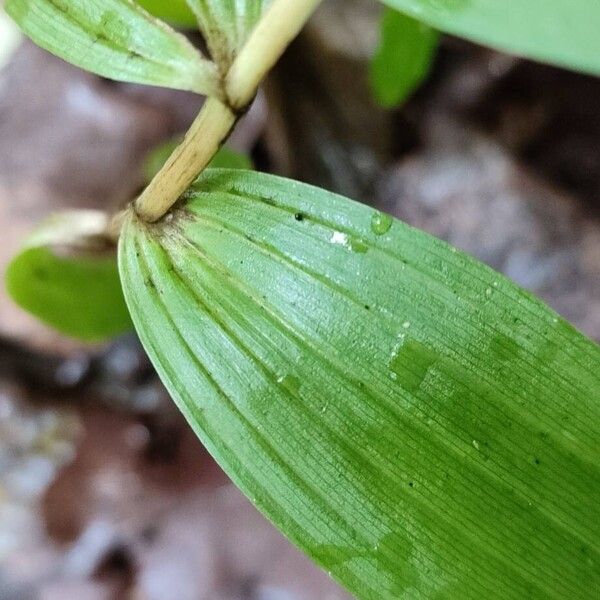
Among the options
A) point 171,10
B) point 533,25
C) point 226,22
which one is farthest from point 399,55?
point 533,25

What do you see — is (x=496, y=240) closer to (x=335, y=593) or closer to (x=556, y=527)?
(x=335, y=593)

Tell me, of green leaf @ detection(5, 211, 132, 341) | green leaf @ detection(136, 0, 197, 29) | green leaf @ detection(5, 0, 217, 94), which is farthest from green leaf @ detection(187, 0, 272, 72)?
green leaf @ detection(5, 211, 132, 341)

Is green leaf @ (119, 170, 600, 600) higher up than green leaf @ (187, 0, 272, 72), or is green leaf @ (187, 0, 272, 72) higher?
green leaf @ (187, 0, 272, 72)

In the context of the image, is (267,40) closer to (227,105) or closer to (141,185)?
(227,105)

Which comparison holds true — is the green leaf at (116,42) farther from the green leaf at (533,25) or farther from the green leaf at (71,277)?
the green leaf at (71,277)

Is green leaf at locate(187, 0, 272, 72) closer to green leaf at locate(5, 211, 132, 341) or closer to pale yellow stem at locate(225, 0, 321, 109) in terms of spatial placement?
pale yellow stem at locate(225, 0, 321, 109)

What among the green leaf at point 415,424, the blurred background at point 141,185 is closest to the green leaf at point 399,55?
the blurred background at point 141,185
